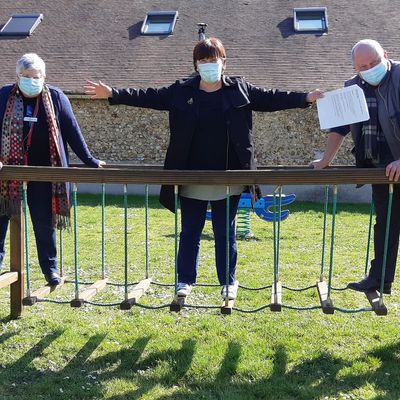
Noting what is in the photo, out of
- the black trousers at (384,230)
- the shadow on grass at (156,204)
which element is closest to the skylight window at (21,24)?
the shadow on grass at (156,204)

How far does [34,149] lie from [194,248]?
4.41 ft

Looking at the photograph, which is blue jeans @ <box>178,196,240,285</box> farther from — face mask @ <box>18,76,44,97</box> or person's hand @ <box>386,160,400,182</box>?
face mask @ <box>18,76,44,97</box>

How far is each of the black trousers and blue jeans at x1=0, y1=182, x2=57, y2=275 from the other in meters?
2.30

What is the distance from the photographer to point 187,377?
3822mm

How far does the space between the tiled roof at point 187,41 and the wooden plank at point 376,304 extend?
10781mm

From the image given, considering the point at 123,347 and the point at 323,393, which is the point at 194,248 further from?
the point at 323,393

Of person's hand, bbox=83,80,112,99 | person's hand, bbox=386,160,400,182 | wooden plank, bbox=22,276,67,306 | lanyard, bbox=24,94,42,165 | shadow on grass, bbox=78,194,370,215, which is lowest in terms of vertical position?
shadow on grass, bbox=78,194,370,215

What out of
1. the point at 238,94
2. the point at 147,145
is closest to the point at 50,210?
the point at 238,94

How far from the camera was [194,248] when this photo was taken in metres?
4.21

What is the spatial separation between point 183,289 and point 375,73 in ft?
6.18

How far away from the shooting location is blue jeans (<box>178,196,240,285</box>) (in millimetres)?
4148

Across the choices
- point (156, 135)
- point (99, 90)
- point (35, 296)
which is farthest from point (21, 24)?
point (35, 296)

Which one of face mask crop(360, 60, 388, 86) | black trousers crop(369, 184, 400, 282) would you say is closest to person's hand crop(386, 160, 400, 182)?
black trousers crop(369, 184, 400, 282)

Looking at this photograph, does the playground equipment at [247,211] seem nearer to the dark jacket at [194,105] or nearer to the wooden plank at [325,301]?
the wooden plank at [325,301]
